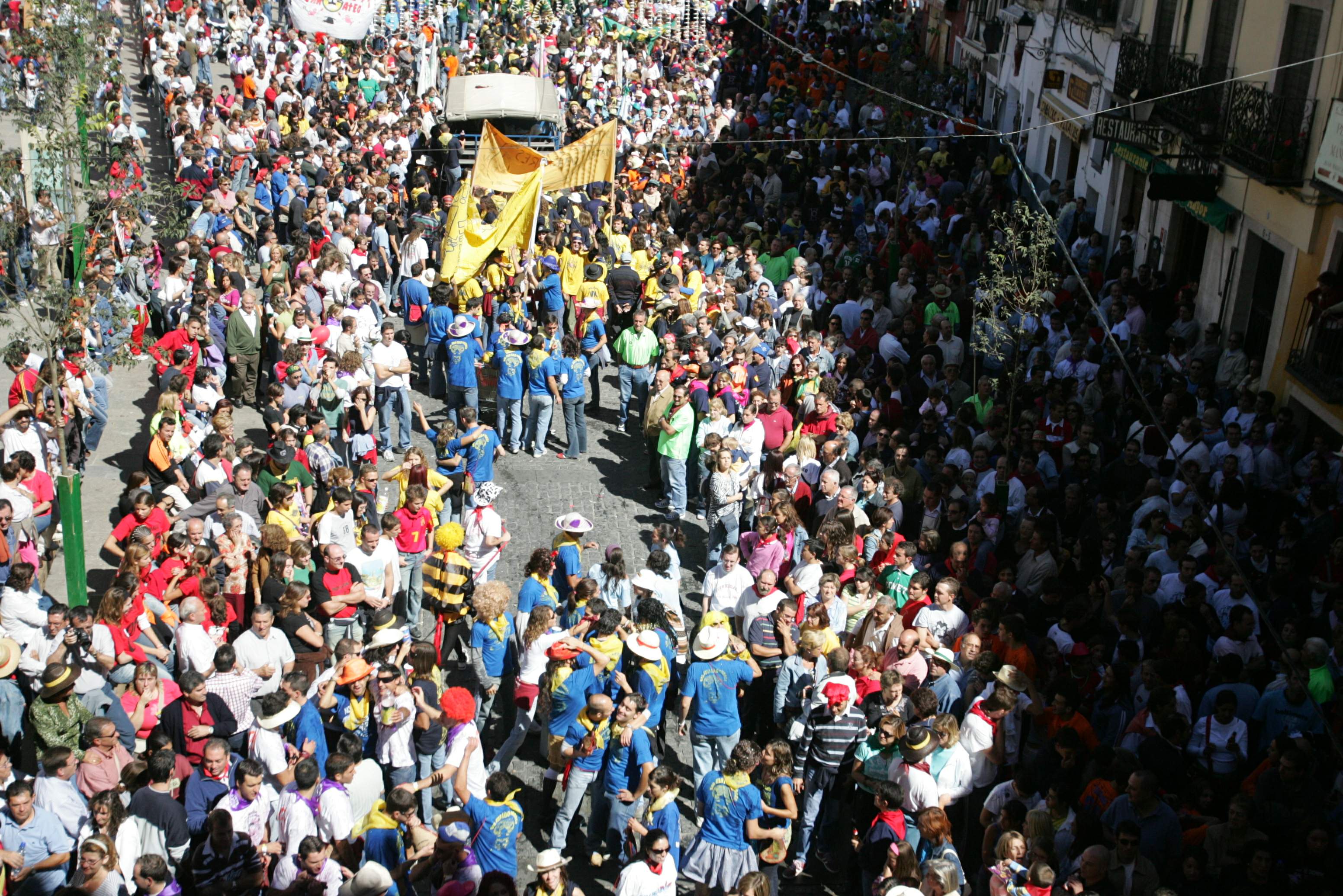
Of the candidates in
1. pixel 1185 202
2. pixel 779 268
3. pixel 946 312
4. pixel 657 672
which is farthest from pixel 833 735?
pixel 1185 202

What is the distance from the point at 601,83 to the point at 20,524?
23.1 metres

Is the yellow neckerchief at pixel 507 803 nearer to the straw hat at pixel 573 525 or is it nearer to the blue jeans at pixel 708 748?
the blue jeans at pixel 708 748

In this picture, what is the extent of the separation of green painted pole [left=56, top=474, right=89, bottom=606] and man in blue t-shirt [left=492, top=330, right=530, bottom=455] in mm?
4516

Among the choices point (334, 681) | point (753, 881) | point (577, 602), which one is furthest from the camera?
point (577, 602)

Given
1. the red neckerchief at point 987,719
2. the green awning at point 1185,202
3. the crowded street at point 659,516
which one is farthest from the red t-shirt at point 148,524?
the green awning at point 1185,202

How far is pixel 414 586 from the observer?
38.5 ft

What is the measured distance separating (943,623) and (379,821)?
167 inches

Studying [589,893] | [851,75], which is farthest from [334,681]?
[851,75]

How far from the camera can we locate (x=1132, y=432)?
13.0m

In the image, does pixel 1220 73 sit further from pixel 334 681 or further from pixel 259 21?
pixel 259 21

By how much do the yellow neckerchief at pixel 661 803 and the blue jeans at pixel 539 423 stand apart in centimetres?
750

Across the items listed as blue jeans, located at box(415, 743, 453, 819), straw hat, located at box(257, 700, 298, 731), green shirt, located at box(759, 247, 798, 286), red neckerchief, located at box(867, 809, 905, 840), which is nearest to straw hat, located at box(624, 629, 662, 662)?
blue jeans, located at box(415, 743, 453, 819)

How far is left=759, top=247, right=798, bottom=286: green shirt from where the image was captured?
61.6ft

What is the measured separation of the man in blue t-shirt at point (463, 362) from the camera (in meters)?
14.8
